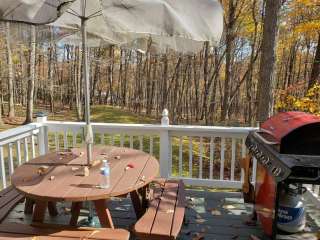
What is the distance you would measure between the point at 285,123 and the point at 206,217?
1393 millimetres

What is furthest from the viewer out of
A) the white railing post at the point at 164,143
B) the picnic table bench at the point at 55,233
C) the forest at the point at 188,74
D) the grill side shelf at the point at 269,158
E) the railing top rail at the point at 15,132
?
the forest at the point at 188,74

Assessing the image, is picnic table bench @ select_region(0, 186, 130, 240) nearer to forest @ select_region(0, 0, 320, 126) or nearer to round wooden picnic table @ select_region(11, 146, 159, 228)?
round wooden picnic table @ select_region(11, 146, 159, 228)

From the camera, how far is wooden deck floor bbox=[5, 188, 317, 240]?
3039 millimetres

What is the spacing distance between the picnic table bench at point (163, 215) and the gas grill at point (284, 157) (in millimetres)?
773

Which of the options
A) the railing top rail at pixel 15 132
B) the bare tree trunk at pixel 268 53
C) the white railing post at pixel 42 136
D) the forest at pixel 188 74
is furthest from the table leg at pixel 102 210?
the forest at pixel 188 74

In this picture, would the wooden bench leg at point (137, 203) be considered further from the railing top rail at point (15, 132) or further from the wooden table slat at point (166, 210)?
the railing top rail at point (15, 132)

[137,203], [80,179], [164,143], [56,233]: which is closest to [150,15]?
[80,179]

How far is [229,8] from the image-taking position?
11820 millimetres

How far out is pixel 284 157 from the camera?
243 cm

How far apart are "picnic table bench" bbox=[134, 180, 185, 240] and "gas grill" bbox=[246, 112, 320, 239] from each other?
30.4 inches

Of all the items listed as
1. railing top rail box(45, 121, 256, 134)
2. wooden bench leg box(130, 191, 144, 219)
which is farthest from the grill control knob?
railing top rail box(45, 121, 256, 134)

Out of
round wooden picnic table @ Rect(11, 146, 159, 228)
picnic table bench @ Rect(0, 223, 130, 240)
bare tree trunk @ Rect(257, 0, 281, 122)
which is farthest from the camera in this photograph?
bare tree trunk @ Rect(257, 0, 281, 122)

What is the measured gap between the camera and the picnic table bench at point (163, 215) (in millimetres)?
2123

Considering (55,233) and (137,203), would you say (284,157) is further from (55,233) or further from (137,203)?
(55,233)
